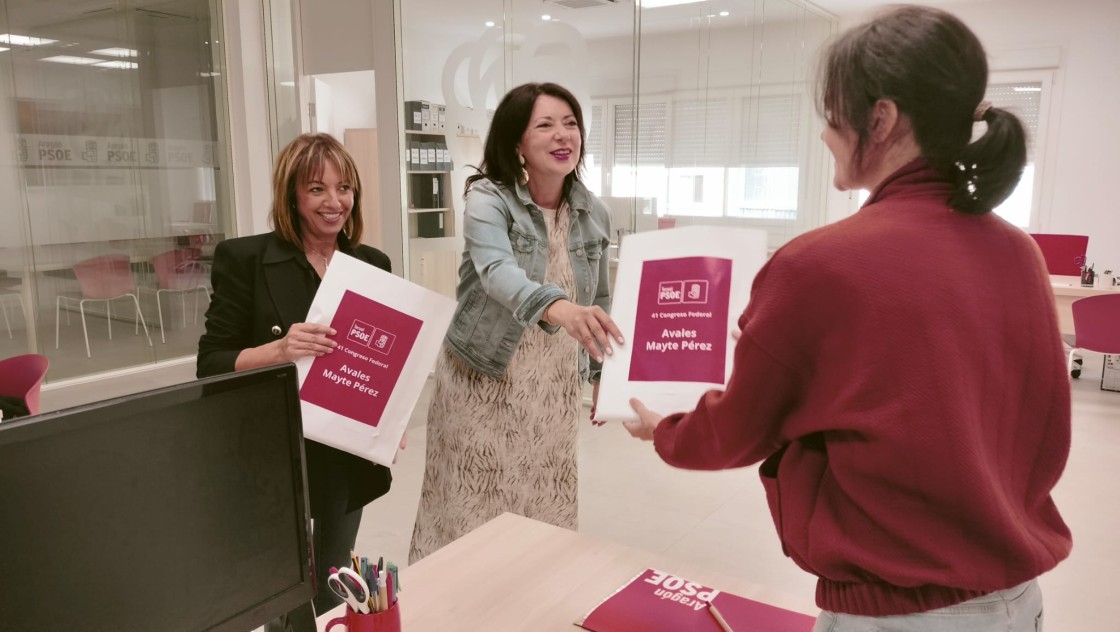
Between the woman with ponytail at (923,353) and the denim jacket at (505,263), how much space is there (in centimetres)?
102

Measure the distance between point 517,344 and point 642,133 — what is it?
3.73 meters

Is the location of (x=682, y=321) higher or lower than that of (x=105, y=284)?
higher

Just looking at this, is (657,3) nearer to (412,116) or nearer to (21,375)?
(412,116)

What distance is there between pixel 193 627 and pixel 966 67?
3.56 ft

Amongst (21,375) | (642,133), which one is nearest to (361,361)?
(21,375)

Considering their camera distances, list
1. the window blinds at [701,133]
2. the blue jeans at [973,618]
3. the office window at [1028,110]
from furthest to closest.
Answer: the office window at [1028,110] < the window blinds at [701,133] < the blue jeans at [973,618]

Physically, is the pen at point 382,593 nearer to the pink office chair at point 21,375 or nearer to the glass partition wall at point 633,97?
the pink office chair at point 21,375

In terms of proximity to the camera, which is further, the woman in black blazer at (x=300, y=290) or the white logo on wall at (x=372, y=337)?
the woman in black blazer at (x=300, y=290)

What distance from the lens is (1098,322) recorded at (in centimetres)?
555

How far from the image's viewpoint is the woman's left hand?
1320mm

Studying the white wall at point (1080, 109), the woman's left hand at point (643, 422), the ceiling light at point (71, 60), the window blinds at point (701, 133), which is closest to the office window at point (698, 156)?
the window blinds at point (701, 133)

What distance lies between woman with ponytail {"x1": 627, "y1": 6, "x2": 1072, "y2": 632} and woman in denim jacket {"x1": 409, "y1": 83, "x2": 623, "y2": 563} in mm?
1107

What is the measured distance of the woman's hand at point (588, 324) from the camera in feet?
5.02

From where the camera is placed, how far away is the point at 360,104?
5.44 metres
